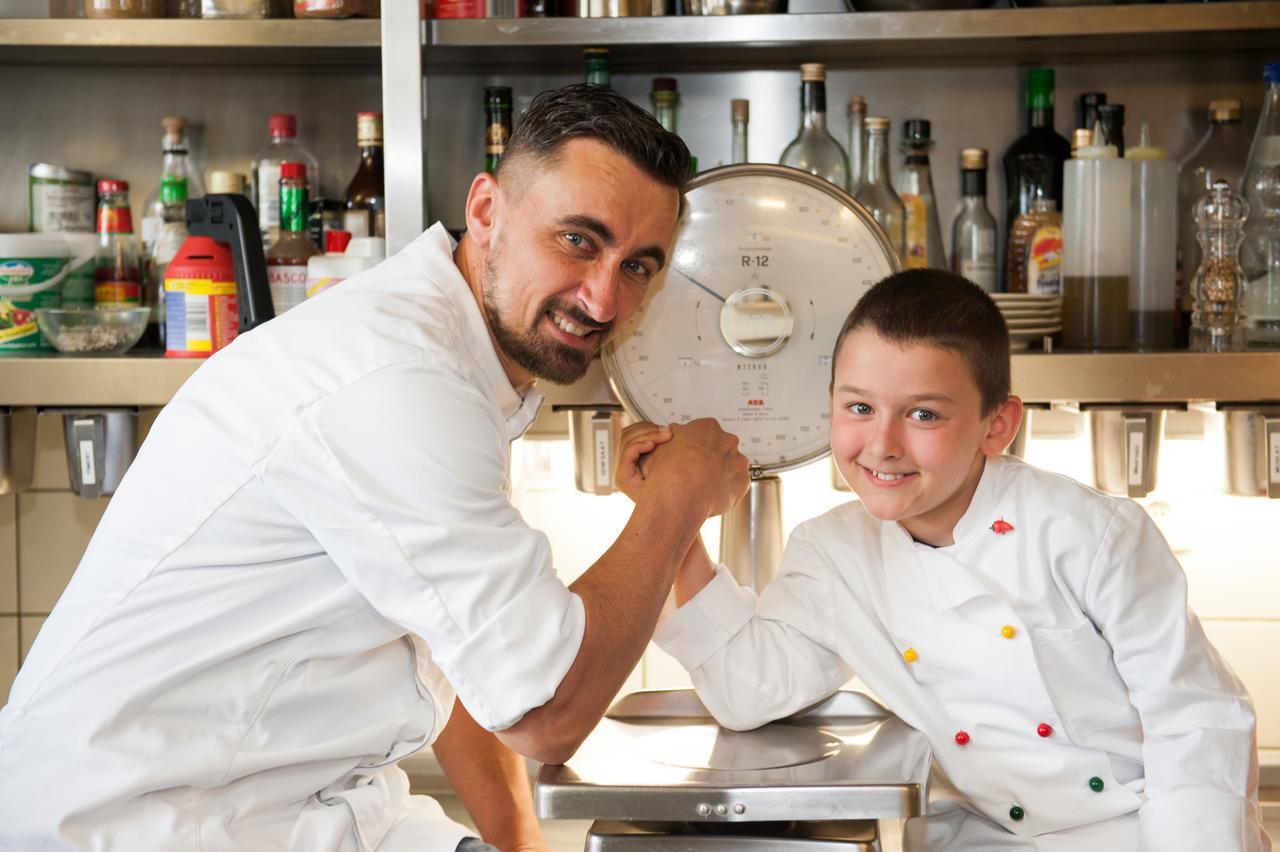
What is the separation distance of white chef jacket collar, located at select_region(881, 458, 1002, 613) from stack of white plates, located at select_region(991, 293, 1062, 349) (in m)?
0.32

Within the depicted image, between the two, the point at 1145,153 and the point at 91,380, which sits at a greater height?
the point at 1145,153

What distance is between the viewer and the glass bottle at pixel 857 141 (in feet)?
5.35

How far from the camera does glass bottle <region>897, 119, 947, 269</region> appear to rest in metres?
1.63

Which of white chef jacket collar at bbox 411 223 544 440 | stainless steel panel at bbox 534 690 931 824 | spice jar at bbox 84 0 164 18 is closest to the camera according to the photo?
stainless steel panel at bbox 534 690 931 824

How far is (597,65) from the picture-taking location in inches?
61.0

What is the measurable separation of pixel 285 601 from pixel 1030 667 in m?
0.63

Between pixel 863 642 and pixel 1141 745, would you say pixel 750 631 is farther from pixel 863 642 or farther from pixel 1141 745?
pixel 1141 745

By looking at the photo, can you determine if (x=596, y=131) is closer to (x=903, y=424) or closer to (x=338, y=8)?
(x=903, y=424)

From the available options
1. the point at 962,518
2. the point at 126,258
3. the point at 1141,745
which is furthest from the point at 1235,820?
the point at 126,258

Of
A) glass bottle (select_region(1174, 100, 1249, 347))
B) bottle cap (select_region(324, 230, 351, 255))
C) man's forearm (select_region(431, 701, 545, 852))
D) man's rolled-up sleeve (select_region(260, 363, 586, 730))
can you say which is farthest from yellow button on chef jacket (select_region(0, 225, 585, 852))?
glass bottle (select_region(1174, 100, 1249, 347))

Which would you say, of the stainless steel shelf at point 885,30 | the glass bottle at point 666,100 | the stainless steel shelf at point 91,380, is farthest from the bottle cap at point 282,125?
the glass bottle at point 666,100

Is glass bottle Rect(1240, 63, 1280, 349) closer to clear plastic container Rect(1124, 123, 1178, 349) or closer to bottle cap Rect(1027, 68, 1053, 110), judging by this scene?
clear plastic container Rect(1124, 123, 1178, 349)

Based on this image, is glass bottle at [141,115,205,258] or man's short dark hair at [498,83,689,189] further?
glass bottle at [141,115,205,258]

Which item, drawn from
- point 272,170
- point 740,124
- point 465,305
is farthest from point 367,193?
point 465,305
